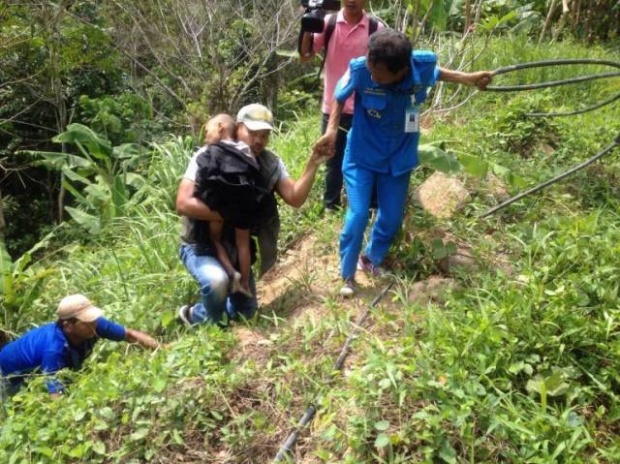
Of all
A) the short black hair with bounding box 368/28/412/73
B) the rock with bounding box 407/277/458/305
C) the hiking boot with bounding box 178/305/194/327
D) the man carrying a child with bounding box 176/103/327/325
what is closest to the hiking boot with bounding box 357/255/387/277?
the rock with bounding box 407/277/458/305

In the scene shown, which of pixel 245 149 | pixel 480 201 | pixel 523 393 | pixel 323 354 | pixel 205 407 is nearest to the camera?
pixel 523 393

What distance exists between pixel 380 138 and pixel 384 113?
5.6 inches

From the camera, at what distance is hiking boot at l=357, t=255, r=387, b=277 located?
3.98 metres

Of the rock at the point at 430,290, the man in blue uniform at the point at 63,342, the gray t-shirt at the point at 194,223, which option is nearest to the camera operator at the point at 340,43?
the gray t-shirt at the point at 194,223

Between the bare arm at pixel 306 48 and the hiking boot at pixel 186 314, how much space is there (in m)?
1.85

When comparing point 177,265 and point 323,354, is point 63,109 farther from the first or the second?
point 323,354

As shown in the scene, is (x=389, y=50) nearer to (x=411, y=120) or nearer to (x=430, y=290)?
(x=411, y=120)

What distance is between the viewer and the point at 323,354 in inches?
132

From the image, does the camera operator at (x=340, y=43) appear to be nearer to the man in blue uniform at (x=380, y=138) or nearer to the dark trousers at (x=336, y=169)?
the dark trousers at (x=336, y=169)

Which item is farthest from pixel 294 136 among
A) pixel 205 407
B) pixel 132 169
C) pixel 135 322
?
pixel 205 407

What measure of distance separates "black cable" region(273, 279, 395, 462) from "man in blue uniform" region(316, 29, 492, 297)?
20 centimetres

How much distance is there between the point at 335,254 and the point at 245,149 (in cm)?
110

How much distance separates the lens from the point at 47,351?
3.93m

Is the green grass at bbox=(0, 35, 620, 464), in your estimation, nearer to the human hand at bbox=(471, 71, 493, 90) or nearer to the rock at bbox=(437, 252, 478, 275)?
the rock at bbox=(437, 252, 478, 275)
